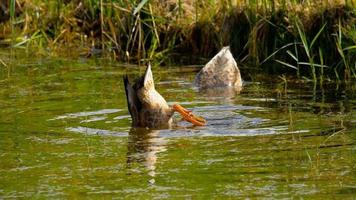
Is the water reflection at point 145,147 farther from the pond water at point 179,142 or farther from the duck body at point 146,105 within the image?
the duck body at point 146,105

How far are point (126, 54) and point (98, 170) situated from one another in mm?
5087

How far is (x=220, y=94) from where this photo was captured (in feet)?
30.4

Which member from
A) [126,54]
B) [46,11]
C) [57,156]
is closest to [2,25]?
[46,11]

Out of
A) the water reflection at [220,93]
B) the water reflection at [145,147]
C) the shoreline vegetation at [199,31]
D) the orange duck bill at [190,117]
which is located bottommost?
the water reflection at [145,147]

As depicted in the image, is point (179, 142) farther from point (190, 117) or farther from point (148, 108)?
point (148, 108)

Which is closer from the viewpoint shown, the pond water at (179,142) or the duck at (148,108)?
the pond water at (179,142)

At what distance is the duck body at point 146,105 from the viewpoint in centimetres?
781

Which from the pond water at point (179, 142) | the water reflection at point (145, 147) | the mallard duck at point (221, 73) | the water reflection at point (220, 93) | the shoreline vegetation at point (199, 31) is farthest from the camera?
the mallard duck at point (221, 73)

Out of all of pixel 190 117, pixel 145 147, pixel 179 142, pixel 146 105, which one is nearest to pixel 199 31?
pixel 146 105

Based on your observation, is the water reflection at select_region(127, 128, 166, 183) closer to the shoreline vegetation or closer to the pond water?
the pond water

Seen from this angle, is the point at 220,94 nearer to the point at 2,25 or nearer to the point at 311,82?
the point at 311,82

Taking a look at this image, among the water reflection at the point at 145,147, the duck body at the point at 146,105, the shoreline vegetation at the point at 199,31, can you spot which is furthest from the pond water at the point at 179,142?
the shoreline vegetation at the point at 199,31

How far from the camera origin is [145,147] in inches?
272

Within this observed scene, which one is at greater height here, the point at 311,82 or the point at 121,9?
the point at 121,9
